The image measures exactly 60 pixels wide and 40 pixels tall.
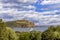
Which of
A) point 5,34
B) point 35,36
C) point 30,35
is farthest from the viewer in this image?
point 30,35

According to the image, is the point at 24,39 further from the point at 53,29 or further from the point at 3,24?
the point at 53,29

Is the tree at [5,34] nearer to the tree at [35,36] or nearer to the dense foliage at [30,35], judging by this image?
the dense foliage at [30,35]

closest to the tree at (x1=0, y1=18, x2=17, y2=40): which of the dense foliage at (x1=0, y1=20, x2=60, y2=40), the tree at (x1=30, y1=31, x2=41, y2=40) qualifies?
the dense foliage at (x1=0, y1=20, x2=60, y2=40)

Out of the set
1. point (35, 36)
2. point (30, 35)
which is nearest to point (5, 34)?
point (30, 35)

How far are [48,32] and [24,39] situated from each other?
7.39m

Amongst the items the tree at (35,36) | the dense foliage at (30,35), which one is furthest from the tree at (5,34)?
the tree at (35,36)

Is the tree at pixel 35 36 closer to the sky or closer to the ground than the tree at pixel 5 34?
closer to the ground

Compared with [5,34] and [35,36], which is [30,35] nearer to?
[35,36]

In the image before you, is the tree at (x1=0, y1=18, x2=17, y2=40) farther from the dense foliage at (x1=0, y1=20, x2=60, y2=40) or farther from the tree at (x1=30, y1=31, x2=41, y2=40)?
the tree at (x1=30, y1=31, x2=41, y2=40)

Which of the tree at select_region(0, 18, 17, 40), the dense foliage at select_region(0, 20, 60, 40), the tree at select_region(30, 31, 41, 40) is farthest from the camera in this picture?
the tree at select_region(30, 31, 41, 40)

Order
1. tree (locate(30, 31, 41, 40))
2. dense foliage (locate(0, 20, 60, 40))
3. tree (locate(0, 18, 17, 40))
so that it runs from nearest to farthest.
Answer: tree (locate(0, 18, 17, 40))
dense foliage (locate(0, 20, 60, 40))
tree (locate(30, 31, 41, 40))

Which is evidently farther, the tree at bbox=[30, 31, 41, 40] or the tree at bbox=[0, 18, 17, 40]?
the tree at bbox=[30, 31, 41, 40]

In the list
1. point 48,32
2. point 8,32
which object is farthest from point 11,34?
point 48,32

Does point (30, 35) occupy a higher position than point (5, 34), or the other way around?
point (5, 34)
